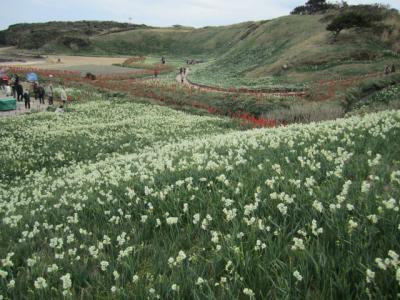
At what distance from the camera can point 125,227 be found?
587 cm

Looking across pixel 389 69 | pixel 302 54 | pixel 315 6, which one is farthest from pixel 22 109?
pixel 315 6

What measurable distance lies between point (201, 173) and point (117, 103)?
32.1 m

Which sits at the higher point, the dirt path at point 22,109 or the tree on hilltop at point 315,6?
the tree on hilltop at point 315,6

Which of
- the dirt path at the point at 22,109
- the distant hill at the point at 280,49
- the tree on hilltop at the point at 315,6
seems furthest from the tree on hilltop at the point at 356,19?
the tree on hilltop at the point at 315,6

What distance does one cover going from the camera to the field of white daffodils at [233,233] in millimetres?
3668

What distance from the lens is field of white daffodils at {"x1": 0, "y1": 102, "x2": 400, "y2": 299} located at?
12.0ft

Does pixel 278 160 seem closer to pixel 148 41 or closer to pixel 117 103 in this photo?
pixel 117 103

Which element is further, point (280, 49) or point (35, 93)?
point (280, 49)

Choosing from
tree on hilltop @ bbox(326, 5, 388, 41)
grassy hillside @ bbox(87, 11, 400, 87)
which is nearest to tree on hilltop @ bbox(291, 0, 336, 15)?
→ grassy hillside @ bbox(87, 11, 400, 87)

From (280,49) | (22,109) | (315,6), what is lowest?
(22,109)

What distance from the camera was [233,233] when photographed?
4.55m

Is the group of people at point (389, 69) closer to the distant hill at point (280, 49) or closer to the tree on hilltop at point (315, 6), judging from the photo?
the distant hill at point (280, 49)

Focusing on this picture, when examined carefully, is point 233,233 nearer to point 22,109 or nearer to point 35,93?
point 22,109

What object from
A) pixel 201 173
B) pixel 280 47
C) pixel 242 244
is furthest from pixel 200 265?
pixel 280 47
